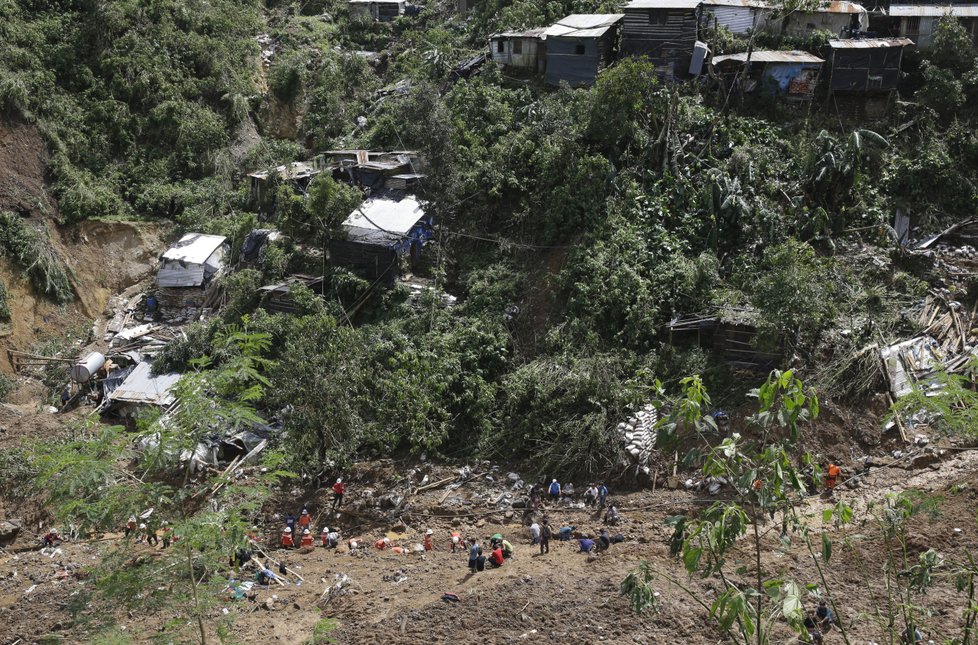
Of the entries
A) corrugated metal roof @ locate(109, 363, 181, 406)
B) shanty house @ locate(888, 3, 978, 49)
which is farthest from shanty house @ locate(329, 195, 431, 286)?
shanty house @ locate(888, 3, 978, 49)

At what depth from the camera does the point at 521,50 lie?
21.4 m

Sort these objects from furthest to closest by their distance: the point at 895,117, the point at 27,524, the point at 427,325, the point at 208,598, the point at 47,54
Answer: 1. the point at 47,54
2. the point at 895,117
3. the point at 427,325
4. the point at 27,524
5. the point at 208,598

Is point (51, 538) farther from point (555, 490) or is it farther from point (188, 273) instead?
point (555, 490)

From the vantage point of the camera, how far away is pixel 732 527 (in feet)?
17.9

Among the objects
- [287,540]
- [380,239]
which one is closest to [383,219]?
[380,239]

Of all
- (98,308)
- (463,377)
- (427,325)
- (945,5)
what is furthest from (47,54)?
(945,5)

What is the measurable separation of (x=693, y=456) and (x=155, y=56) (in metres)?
21.9

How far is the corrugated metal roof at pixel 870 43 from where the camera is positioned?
18.4 meters

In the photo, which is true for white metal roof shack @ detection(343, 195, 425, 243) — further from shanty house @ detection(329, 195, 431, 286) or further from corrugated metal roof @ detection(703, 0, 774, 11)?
corrugated metal roof @ detection(703, 0, 774, 11)

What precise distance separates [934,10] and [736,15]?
14.7ft

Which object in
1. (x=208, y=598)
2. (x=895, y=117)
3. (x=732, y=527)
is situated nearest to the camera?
(x=732, y=527)

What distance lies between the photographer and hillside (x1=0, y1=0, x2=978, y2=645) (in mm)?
11305

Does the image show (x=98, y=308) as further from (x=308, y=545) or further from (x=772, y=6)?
(x=772, y=6)

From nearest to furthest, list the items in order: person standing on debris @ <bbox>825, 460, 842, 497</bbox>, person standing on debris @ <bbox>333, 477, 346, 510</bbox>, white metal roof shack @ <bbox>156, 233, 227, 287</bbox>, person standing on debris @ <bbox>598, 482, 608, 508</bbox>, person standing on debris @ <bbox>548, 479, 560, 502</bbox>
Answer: person standing on debris @ <bbox>825, 460, 842, 497</bbox> < person standing on debris @ <bbox>598, 482, 608, 508</bbox> < person standing on debris @ <bbox>548, 479, 560, 502</bbox> < person standing on debris @ <bbox>333, 477, 346, 510</bbox> < white metal roof shack @ <bbox>156, 233, 227, 287</bbox>
